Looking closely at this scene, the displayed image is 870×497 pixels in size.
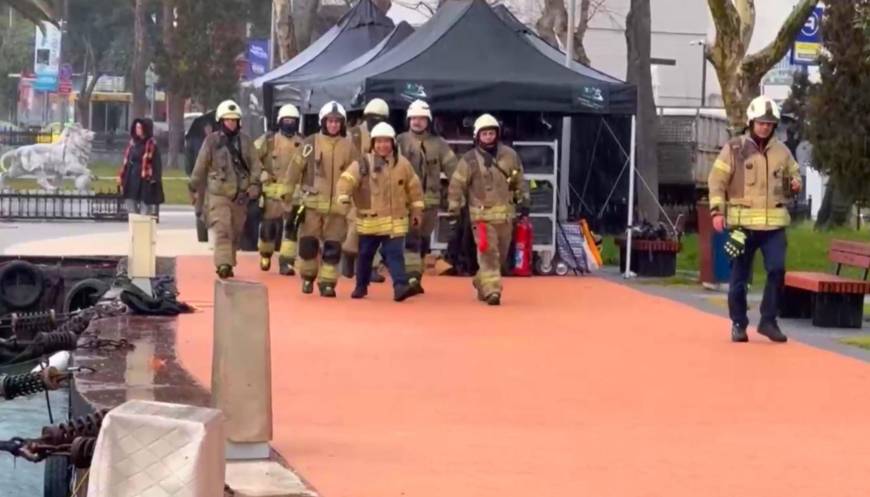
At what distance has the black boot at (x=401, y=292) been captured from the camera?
1820cm

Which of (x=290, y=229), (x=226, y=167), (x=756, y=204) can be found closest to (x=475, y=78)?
(x=290, y=229)

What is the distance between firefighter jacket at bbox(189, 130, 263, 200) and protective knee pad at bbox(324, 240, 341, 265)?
1.69 m

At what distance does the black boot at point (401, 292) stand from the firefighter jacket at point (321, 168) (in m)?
1.13

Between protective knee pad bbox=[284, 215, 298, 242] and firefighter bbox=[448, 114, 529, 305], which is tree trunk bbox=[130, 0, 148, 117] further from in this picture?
firefighter bbox=[448, 114, 529, 305]

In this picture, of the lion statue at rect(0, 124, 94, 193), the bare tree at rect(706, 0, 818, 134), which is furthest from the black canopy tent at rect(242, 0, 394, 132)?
the lion statue at rect(0, 124, 94, 193)

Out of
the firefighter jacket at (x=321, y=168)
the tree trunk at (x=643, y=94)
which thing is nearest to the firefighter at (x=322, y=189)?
the firefighter jacket at (x=321, y=168)

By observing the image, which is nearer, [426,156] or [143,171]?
[426,156]

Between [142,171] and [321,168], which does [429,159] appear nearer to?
[321,168]

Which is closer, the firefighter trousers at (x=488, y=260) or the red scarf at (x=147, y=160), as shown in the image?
the firefighter trousers at (x=488, y=260)

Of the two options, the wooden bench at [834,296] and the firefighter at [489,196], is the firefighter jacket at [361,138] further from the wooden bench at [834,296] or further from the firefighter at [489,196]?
the wooden bench at [834,296]

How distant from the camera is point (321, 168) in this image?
62.5 feet

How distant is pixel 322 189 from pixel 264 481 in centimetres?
1085

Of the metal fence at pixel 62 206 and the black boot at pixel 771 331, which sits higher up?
the metal fence at pixel 62 206

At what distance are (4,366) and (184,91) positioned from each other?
162ft
